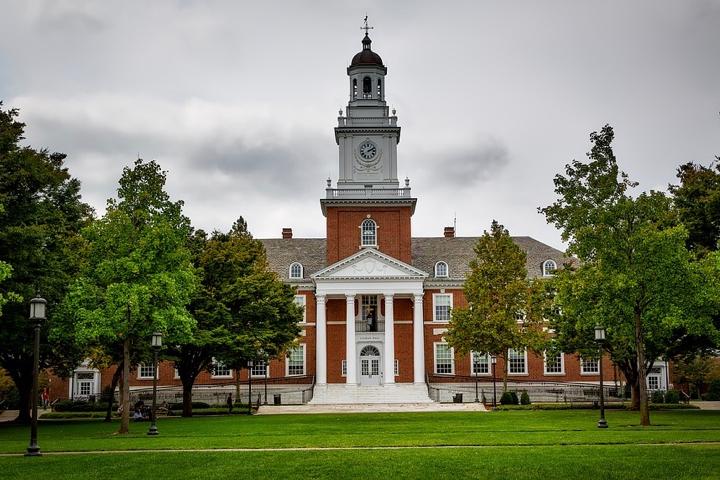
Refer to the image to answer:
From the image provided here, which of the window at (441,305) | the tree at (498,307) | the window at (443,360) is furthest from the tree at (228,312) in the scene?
the window at (441,305)

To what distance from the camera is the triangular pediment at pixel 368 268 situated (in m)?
59.0

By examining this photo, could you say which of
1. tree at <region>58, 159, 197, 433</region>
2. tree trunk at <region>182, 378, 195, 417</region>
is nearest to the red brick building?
tree trunk at <region>182, 378, 195, 417</region>

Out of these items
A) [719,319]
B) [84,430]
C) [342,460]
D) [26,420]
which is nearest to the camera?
[342,460]

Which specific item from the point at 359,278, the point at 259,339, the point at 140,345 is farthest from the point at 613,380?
the point at 140,345

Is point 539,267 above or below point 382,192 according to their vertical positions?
below

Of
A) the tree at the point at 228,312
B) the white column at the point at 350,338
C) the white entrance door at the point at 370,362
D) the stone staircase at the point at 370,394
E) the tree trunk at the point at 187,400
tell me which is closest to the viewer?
the tree trunk at the point at 187,400

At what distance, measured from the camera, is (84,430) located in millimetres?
32750

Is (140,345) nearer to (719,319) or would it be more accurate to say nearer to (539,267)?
(719,319)

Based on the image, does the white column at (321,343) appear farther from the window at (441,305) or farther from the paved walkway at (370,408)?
the window at (441,305)

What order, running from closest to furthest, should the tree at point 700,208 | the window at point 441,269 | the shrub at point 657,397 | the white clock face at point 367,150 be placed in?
the tree at point 700,208, the shrub at point 657,397, the white clock face at point 367,150, the window at point 441,269

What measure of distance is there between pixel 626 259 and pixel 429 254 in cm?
3899

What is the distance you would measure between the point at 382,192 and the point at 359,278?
695 cm

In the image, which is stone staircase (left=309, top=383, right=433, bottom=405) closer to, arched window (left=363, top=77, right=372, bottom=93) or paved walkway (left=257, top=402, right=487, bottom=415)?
paved walkway (left=257, top=402, right=487, bottom=415)

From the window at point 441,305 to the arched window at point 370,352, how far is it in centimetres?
618
